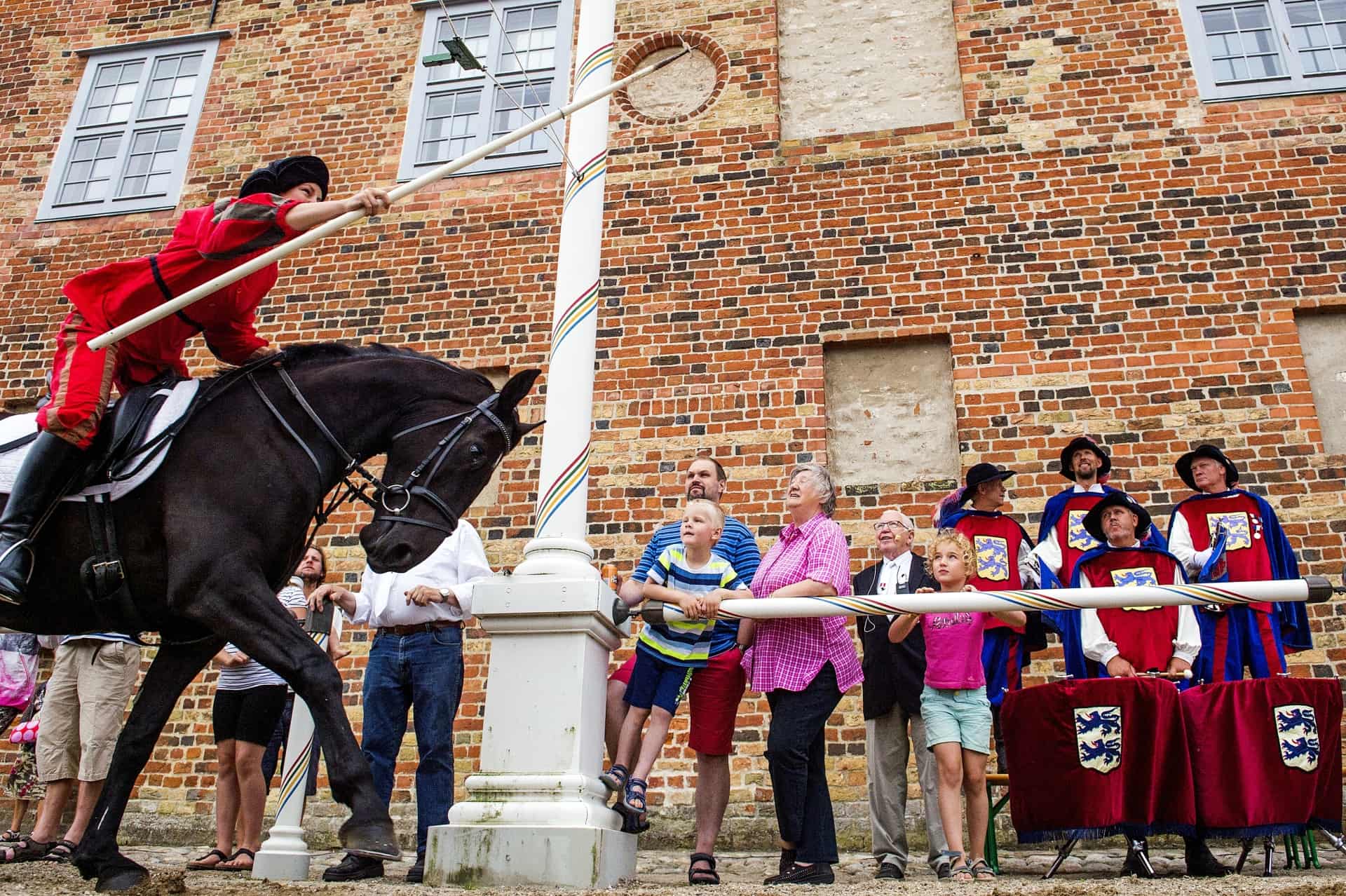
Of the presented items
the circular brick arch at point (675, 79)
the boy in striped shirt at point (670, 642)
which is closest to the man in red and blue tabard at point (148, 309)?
the boy in striped shirt at point (670, 642)

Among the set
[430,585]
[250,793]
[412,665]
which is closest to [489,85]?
[430,585]

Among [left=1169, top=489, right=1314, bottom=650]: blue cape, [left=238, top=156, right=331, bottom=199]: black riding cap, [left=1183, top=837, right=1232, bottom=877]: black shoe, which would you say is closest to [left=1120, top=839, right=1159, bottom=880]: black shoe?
[left=1183, top=837, right=1232, bottom=877]: black shoe

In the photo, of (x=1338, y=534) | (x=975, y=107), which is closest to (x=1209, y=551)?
(x=1338, y=534)

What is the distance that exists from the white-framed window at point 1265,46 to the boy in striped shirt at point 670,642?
19.7 ft

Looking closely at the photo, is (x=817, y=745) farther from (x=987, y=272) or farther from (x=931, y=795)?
(x=987, y=272)

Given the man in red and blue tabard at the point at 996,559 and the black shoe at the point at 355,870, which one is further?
the man in red and blue tabard at the point at 996,559

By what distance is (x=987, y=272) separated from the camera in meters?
7.84

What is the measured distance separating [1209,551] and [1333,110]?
446 centimetres

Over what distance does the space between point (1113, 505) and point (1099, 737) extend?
1.31 m

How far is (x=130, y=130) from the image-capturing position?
32.9 feet

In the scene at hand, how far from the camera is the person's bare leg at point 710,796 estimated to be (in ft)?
13.9

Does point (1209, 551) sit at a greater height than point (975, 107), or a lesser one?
lesser

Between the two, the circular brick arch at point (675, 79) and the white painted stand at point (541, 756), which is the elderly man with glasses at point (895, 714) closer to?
the white painted stand at point (541, 756)

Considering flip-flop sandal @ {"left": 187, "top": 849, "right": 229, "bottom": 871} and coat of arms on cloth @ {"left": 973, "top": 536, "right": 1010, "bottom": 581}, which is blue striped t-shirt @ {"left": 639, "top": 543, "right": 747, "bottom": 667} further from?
flip-flop sandal @ {"left": 187, "top": 849, "right": 229, "bottom": 871}
